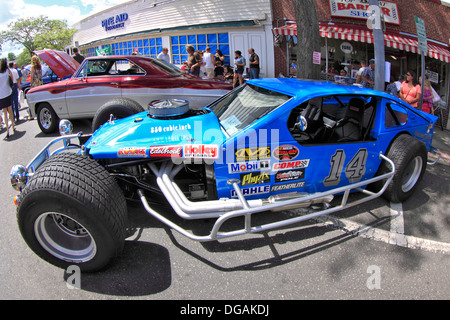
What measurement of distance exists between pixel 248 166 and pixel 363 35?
40.1 ft

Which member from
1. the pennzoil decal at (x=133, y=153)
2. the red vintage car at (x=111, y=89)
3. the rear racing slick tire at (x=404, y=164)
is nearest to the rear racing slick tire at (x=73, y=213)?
the pennzoil decal at (x=133, y=153)

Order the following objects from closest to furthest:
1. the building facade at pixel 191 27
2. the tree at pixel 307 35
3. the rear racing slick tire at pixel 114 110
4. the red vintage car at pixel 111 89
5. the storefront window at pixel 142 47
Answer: the rear racing slick tire at pixel 114 110 < the tree at pixel 307 35 < the red vintage car at pixel 111 89 < the building facade at pixel 191 27 < the storefront window at pixel 142 47

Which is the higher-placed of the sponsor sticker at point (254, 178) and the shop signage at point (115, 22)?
the shop signage at point (115, 22)

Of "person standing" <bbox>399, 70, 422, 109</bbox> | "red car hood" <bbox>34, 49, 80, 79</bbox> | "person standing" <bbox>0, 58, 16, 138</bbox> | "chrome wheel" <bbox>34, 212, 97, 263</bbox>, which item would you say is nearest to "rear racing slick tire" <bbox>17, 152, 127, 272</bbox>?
"chrome wheel" <bbox>34, 212, 97, 263</bbox>

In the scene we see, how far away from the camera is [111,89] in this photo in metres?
6.57

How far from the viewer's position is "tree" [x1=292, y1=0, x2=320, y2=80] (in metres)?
6.44

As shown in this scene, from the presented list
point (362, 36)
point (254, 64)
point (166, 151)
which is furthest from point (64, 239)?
point (362, 36)

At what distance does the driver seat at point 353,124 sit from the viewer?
388 cm

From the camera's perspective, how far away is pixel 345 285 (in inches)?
103

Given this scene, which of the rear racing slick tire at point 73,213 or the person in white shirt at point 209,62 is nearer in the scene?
the rear racing slick tire at point 73,213

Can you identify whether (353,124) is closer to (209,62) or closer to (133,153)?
(133,153)

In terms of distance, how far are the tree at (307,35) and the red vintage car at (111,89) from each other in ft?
5.93

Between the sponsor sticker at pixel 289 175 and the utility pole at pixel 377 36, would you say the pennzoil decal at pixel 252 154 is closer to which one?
the sponsor sticker at pixel 289 175

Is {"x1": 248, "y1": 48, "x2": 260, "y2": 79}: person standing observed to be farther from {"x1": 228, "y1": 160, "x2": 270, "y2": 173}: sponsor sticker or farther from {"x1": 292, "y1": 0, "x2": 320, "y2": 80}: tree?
{"x1": 228, "y1": 160, "x2": 270, "y2": 173}: sponsor sticker
